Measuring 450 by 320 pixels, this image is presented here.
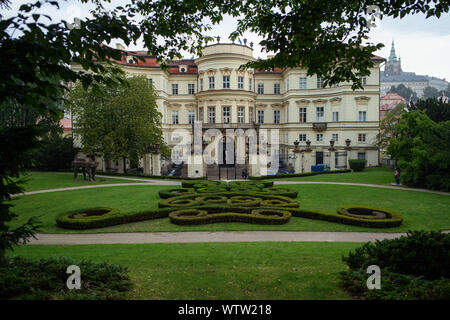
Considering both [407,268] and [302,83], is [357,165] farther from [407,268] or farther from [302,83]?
[407,268]

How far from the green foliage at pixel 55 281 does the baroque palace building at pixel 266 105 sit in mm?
31625

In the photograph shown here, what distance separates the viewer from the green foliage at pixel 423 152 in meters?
21.1

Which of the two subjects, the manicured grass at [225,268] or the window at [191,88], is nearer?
the manicured grass at [225,268]

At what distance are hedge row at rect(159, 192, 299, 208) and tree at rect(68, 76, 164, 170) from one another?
601 inches

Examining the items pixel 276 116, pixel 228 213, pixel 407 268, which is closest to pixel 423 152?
pixel 228 213

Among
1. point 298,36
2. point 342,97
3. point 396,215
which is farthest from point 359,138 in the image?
→ point 298,36

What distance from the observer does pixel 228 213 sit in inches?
564

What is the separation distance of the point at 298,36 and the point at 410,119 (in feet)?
68.7

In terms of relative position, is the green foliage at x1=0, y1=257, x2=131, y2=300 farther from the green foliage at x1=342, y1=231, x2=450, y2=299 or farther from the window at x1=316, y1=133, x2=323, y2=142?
the window at x1=316, y1=133, x2=323, y2=142

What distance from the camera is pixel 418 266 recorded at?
17.9 feet

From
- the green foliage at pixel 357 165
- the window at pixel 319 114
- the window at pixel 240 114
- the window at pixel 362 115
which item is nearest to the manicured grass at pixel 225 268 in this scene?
the green foliage at pixel 357 165

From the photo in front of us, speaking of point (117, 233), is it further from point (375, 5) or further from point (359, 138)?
point (359, 138)

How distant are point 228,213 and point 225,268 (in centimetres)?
730

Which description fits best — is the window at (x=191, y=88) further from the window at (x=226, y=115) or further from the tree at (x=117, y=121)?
the tree at (x=117, y=121)
